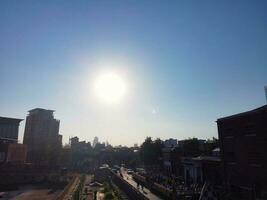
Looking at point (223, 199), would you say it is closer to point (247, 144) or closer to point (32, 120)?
point (247, 144)

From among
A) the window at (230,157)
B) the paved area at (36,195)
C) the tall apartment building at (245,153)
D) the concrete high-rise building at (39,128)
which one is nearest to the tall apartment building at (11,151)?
the paved area at (36,195)

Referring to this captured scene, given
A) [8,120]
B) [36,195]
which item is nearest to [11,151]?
[36,195]

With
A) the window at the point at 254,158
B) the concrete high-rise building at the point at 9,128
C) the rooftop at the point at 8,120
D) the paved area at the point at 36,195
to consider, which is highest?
the rooftop at the point at 8,120

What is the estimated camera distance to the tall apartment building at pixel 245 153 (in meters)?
29.1

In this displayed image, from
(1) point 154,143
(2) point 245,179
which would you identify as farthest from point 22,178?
(2) point 245,179

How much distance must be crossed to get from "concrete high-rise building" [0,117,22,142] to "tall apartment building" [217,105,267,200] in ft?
291

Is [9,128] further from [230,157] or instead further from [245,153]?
[245,153]

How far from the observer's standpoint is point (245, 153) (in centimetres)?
3192

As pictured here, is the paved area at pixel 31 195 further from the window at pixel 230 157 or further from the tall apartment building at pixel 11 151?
the window at pixel 230 157

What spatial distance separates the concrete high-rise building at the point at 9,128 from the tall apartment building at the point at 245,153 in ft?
291

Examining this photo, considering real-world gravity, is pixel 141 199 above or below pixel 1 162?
below

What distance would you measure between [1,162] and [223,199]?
59.1 metres

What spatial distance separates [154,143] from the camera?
7806 centimetres

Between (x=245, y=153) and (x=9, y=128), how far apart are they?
9708 centimetres
